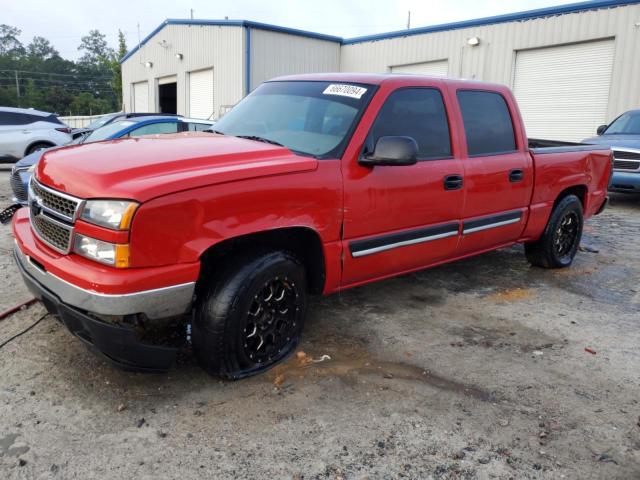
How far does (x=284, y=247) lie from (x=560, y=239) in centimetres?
361

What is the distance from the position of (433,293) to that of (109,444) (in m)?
3.10

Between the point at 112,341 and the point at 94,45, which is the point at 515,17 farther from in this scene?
the point at 94,45

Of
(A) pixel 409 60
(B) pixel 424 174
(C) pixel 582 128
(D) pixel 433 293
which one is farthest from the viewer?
(A) pixel 409 60

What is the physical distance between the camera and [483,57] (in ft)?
53.8

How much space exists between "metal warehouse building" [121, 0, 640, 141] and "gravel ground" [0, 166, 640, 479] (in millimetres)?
11785

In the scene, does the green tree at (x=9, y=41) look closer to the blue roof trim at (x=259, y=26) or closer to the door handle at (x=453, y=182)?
the blue roof trim at (x=259, y=26)

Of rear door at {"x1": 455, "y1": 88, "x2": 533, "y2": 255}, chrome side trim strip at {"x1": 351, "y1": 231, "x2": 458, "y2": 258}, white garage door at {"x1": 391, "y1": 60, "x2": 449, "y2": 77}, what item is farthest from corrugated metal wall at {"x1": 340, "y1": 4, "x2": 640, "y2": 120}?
chrome side trim strip at {"x1": 351, "y1": 231, "x2": 458, "y2": 258}

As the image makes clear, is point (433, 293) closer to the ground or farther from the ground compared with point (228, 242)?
closer to the ground

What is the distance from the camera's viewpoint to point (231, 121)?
416cm

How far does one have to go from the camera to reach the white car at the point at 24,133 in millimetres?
13797

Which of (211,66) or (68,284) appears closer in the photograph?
(68,284)

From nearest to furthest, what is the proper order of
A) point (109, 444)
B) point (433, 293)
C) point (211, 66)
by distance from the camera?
point (109, 444) → point (433, 293) → point (211, 66)

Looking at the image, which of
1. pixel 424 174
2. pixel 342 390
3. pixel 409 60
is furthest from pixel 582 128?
pixel 342 390

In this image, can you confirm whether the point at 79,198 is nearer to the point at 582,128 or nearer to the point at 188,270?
the point at 188,270
